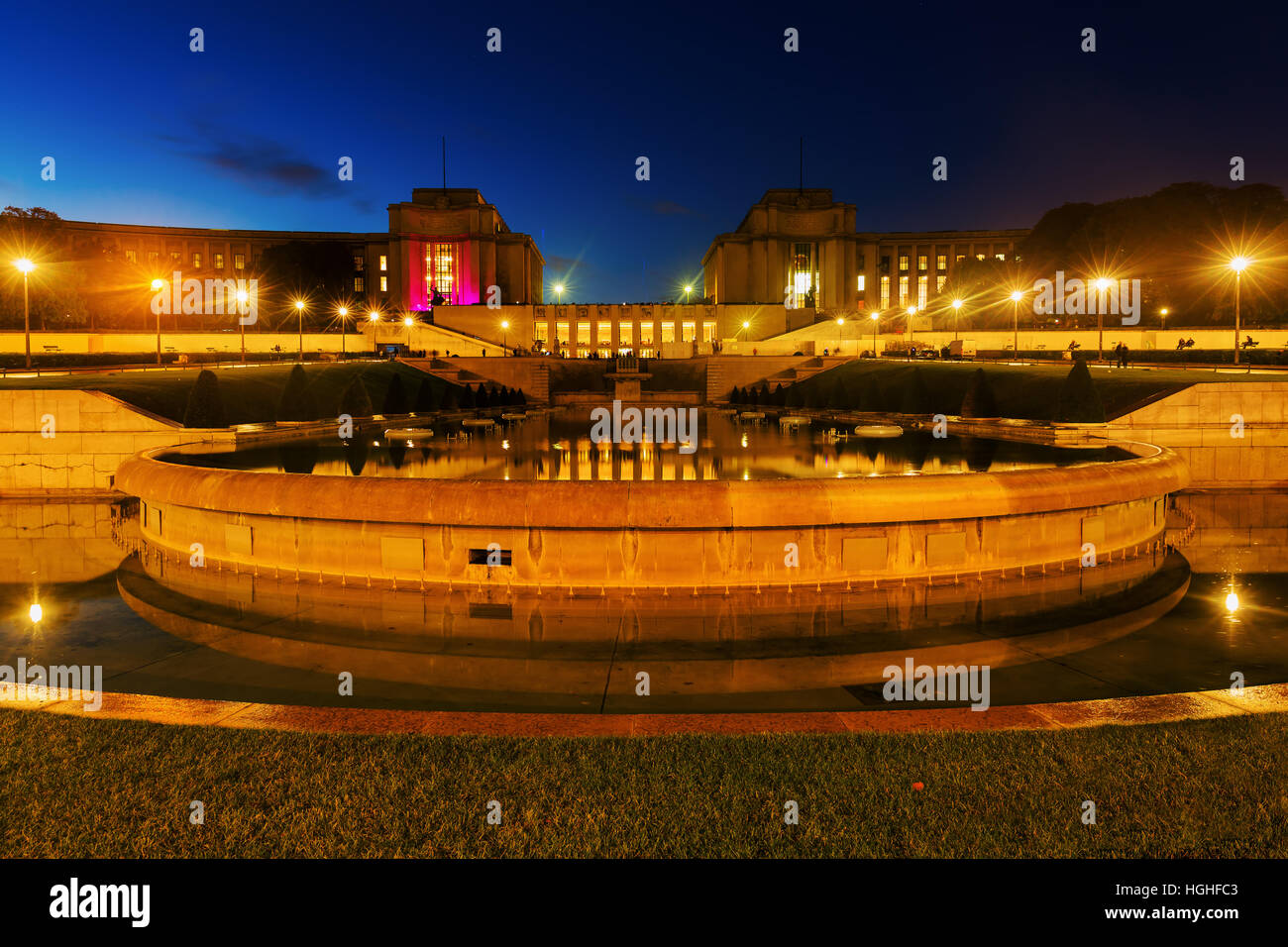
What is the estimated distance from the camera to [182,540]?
498 inches

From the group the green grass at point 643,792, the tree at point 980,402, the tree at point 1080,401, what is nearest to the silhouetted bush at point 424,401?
the tree at point 980,402

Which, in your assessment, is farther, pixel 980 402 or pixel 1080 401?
pixel 980 402

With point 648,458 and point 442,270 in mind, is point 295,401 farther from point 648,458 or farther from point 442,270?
point 442,270

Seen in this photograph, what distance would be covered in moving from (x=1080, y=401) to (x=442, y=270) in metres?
106

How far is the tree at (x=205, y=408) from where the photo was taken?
2034 cm

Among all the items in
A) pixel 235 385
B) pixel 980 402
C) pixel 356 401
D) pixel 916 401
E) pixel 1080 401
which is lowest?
pixel 1080 401

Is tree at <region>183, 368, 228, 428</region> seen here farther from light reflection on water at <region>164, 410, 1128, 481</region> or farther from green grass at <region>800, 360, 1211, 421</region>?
green grass at <region>800, 360, 1211, 421</region>

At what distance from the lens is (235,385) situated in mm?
33156

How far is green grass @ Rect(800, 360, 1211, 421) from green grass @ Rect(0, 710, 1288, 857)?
756 inches

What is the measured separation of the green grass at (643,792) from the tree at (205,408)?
16.1 meters

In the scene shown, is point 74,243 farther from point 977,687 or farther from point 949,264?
point 949,264

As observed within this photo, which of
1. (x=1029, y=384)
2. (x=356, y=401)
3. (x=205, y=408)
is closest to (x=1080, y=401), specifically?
(x=1029, y=384)
